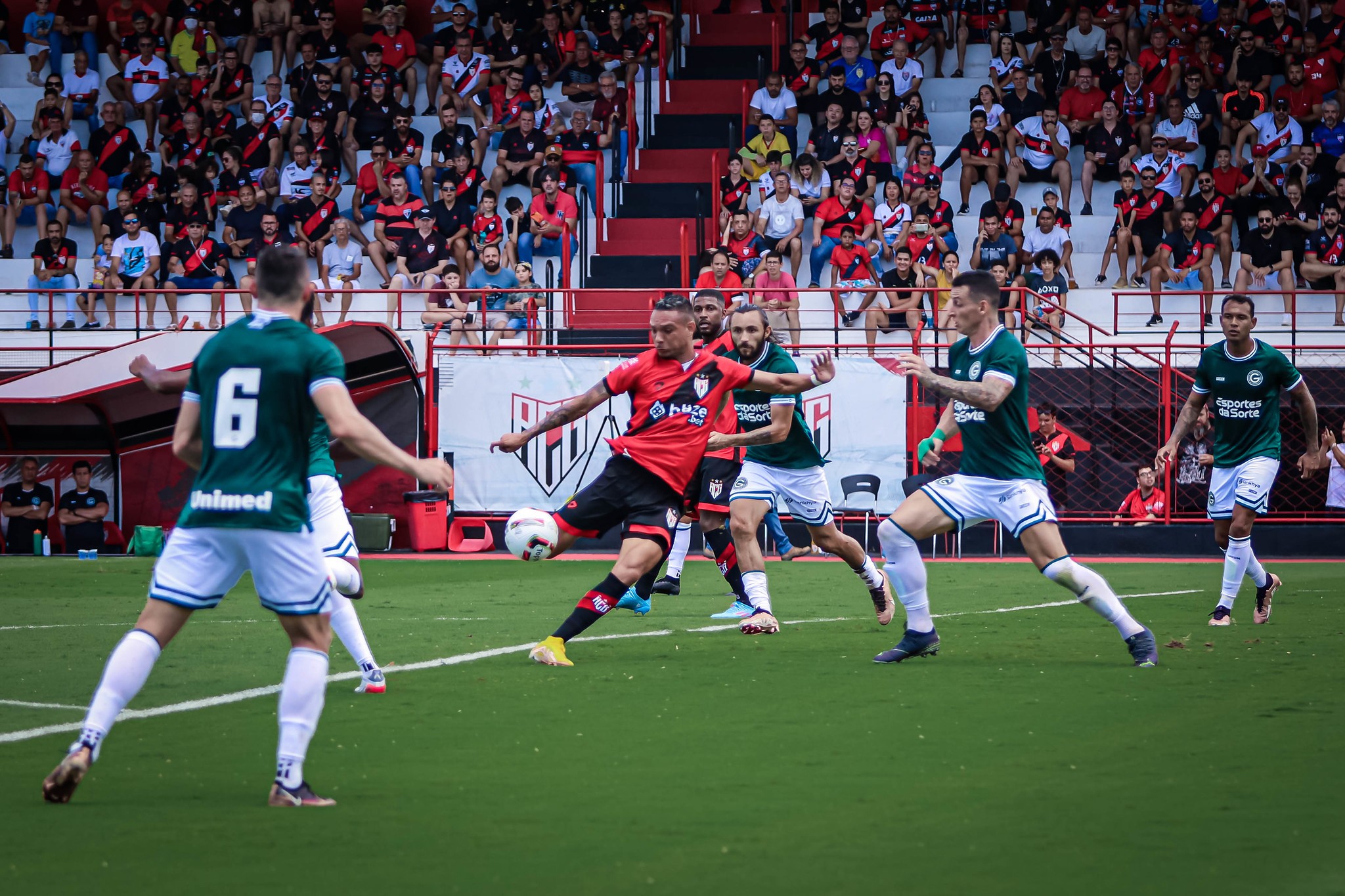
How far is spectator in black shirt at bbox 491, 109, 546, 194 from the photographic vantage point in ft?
83.1

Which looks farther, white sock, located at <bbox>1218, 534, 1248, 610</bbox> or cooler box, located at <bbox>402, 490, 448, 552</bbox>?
cooler box, located at <bbox>402, 490, 448, 552</bbox>

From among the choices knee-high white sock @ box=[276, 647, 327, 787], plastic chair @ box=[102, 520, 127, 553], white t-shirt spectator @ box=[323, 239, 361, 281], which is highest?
white t-shirt spectator @ box=[323, 239, 361, 281]

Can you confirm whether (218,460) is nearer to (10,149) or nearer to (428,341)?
(428,341)

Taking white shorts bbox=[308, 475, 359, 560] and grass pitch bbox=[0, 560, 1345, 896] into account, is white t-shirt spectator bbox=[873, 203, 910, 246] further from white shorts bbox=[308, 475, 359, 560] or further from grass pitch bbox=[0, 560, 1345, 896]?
white shorts bbox=[308, 475, 359, 560]

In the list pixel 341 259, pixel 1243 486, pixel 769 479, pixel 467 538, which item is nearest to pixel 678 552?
pixel 769 479

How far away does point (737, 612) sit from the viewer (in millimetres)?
12219

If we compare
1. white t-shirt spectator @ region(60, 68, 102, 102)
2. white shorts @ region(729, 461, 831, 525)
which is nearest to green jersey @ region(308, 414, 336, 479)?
white shorts @ region(729, 461, 831, 525)

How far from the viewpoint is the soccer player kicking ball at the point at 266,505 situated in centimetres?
541

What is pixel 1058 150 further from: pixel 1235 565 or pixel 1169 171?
pixel 1235 565

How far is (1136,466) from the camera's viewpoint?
20438 millimetres

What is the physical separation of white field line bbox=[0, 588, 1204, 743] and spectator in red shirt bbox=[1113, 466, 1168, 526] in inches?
249

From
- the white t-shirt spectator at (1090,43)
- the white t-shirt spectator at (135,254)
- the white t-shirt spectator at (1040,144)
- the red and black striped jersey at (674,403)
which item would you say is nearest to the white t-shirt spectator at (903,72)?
the white t-shirt spectator at (1040,144)

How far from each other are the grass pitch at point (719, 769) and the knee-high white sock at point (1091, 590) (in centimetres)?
27

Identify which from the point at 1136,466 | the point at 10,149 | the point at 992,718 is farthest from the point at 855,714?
→ the point at 10,149
